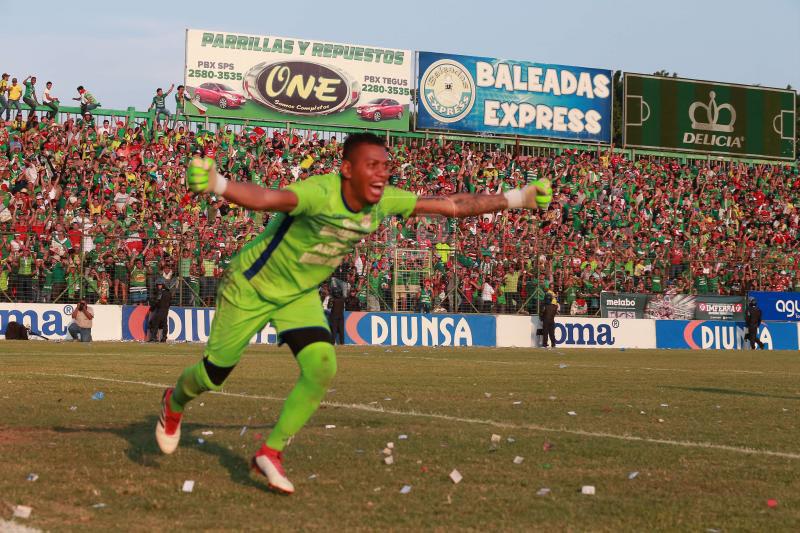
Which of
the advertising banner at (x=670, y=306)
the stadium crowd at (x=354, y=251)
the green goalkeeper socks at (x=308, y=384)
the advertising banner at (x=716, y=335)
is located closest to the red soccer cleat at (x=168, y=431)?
the green goalkeeper socks at (x=308, y=384)

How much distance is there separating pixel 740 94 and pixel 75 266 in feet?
129

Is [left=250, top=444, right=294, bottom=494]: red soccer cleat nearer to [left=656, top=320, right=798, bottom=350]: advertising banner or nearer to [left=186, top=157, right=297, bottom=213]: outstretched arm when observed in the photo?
[left=186, top=157, right=297, bottom=213]: outstretched arm

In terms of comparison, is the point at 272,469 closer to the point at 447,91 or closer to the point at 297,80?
the point at 297,80

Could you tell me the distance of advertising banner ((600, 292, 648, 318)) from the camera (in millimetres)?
37375

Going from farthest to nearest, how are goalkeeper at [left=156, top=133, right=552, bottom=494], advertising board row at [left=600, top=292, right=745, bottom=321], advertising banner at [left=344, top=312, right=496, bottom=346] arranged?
advertising board row at [left=600, top=292, right=745, bottom=321]
advertising banner at [left=344, top=312, right=496, bottom=346]
goalkeeper at [left=156, top=133, right=552, bottom=494]

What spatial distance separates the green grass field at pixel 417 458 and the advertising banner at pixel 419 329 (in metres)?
17.8

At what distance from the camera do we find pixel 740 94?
5834cm

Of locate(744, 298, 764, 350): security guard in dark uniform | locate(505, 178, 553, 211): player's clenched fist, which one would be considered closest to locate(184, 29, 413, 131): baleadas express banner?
locate(744, 298, 764, 350): security guard in dark uniform

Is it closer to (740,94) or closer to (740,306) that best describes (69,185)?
(740,306)

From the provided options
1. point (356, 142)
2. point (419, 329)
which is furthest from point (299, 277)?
point (419, 329)

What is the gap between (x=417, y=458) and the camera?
7996 millimetres

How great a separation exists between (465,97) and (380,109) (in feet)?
15.2

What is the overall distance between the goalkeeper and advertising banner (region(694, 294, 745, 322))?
3328 cm

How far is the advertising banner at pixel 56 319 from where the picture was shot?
3031 cm
